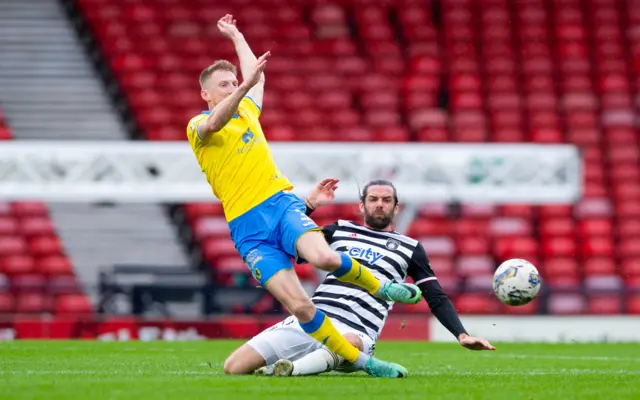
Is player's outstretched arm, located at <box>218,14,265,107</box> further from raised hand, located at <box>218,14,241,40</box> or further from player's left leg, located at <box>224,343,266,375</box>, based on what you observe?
player's left leg, located at <box>224,343,266,375</box>

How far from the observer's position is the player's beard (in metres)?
7.46

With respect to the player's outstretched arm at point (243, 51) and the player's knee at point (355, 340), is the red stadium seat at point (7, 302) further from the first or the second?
the player's knee at point (355, 340)

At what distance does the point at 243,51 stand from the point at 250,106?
0.39 metres

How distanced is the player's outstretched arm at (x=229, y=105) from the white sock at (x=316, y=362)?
Result: 4.72ft

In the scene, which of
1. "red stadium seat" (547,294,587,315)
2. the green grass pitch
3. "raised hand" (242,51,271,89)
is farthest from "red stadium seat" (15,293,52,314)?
"raised hand" (242,51,271,89)

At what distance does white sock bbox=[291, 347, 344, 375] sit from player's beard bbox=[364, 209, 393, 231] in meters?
0.92

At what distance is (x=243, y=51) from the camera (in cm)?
720

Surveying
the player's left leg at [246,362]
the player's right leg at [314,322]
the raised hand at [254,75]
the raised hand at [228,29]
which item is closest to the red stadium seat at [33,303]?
the player's left leg at [246,362]

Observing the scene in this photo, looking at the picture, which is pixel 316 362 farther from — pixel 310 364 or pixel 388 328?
pixel 388 328

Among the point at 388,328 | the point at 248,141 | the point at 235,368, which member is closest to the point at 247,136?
the point at 248,141

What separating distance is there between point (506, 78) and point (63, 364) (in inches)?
487

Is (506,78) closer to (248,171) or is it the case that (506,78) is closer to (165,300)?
(165,300)

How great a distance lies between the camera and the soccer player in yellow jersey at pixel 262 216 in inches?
263

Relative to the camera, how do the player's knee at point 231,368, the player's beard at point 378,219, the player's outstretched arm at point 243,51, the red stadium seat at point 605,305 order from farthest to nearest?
1. the red stadium seat at point 605,305
2. the player's beard at point 378,219
3. the player's knee at point 231,368
4. the player's outstretched arm at point 243,51
